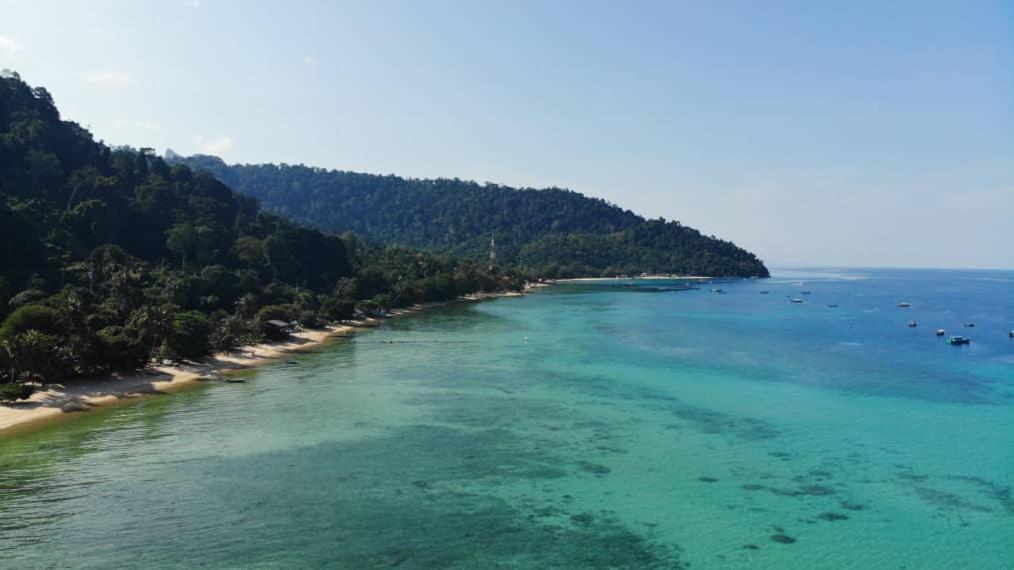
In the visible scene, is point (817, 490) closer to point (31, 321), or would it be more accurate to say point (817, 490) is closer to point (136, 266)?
point (31, 321)

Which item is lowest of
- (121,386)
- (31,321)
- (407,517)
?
(407,517)

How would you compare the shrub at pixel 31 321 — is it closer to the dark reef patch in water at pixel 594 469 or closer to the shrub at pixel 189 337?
the shrub at pixel 189 337

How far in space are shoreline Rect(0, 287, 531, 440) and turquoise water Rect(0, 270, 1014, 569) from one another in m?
2.62

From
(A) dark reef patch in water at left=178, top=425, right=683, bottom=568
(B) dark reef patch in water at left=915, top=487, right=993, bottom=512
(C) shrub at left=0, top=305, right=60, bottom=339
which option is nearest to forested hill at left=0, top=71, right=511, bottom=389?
(C) shrub at left=0, top=305, right=60, bottom=339

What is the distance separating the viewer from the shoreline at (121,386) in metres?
44.8

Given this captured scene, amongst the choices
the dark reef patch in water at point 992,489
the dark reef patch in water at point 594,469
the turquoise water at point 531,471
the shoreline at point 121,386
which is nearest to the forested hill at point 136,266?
the shoreline at point 121,386

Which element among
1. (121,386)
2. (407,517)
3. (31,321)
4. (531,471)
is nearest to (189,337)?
(121,386)

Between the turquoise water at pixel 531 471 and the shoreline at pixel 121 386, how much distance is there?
2620mm

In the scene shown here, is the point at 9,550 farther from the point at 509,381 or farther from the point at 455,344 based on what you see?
the point at 455,344

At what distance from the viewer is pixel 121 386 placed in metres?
54.5

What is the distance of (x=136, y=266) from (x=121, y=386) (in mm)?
39648

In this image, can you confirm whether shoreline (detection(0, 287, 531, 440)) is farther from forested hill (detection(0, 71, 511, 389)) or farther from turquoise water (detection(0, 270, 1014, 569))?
turquoise water (detection(0, 270, 1014, 569))

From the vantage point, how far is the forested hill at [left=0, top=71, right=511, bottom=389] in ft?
182

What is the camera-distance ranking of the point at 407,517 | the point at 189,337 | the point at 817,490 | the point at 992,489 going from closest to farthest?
1. the point at 407,517
2. the point at 817,490
3. the point at 992,489
4. the point at 189,337
